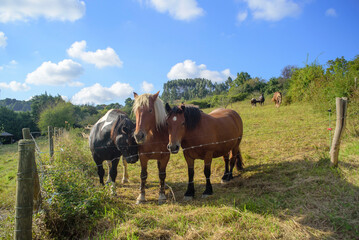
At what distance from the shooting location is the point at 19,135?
29000 mm

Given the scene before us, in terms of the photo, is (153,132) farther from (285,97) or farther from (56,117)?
(56,117)

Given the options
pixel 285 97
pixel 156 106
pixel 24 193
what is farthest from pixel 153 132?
pixel 285 97

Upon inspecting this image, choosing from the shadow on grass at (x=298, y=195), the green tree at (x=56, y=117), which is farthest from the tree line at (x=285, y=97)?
the shadow on grass at (x=298, y=195)

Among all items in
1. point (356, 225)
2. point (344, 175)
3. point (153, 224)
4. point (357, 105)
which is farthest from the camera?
point (357, 105)

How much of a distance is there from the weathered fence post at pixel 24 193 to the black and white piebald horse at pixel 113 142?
5.92 feet

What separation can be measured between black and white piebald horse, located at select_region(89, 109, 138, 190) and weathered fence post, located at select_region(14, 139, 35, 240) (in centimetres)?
180

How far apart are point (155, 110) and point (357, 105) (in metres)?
6.65

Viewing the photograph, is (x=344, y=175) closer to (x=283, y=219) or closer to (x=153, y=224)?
(x=283, y=219)

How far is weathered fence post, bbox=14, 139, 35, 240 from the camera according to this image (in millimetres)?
2117

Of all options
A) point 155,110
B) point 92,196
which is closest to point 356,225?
point 155,110

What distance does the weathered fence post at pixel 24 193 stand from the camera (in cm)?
212

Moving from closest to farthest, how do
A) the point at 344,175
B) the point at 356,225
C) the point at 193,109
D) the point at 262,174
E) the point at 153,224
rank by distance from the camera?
the point at 356,225 → the point at 153,224 → the point at 344,175 → the point at 193,109 → the point at 262,174

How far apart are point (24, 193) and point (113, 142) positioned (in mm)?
2398

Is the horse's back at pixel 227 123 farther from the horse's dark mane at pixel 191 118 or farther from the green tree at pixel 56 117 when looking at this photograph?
the green tree at pixel 56 117
